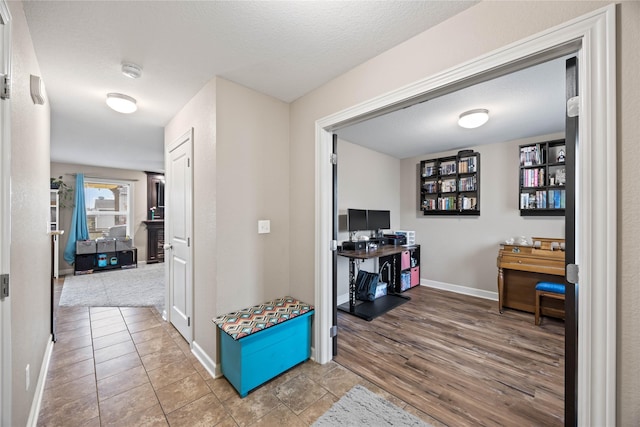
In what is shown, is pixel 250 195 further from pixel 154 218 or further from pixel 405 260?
pixel 154 218

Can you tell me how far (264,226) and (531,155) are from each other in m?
3.77

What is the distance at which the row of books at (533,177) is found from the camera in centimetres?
349

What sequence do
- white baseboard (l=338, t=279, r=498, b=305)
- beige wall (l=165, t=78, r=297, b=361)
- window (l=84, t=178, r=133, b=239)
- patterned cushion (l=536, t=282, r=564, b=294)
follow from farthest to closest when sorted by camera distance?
window (l=84, t=178, r=133, b=239)
white baseboard (l=338, t=279, r=498, b=305)
patterned cushion (l=536, t=282, r=564, b=294)
beige wall (l=165, t=78, r=297, b=361)

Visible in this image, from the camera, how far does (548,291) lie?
297 cm

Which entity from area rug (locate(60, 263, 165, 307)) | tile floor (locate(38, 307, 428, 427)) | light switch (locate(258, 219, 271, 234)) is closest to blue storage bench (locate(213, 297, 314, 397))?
tile floor (locate(38, 307, 428, 427))

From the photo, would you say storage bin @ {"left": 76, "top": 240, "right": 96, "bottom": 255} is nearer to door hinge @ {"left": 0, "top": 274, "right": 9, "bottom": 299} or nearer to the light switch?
the light switch

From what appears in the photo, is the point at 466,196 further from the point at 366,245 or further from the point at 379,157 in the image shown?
the point at 366,245

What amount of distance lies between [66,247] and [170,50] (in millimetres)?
5940

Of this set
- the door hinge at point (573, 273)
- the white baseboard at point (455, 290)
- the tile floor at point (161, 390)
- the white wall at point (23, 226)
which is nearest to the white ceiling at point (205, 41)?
the white wall at point (23, 226)

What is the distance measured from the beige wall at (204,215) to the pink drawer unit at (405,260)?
121 inches

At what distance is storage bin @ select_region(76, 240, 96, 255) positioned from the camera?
528cm

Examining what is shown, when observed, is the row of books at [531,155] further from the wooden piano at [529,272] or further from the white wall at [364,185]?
the white wall at [364,185]

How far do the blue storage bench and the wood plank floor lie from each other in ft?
1.58

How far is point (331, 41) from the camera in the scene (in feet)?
5.53
